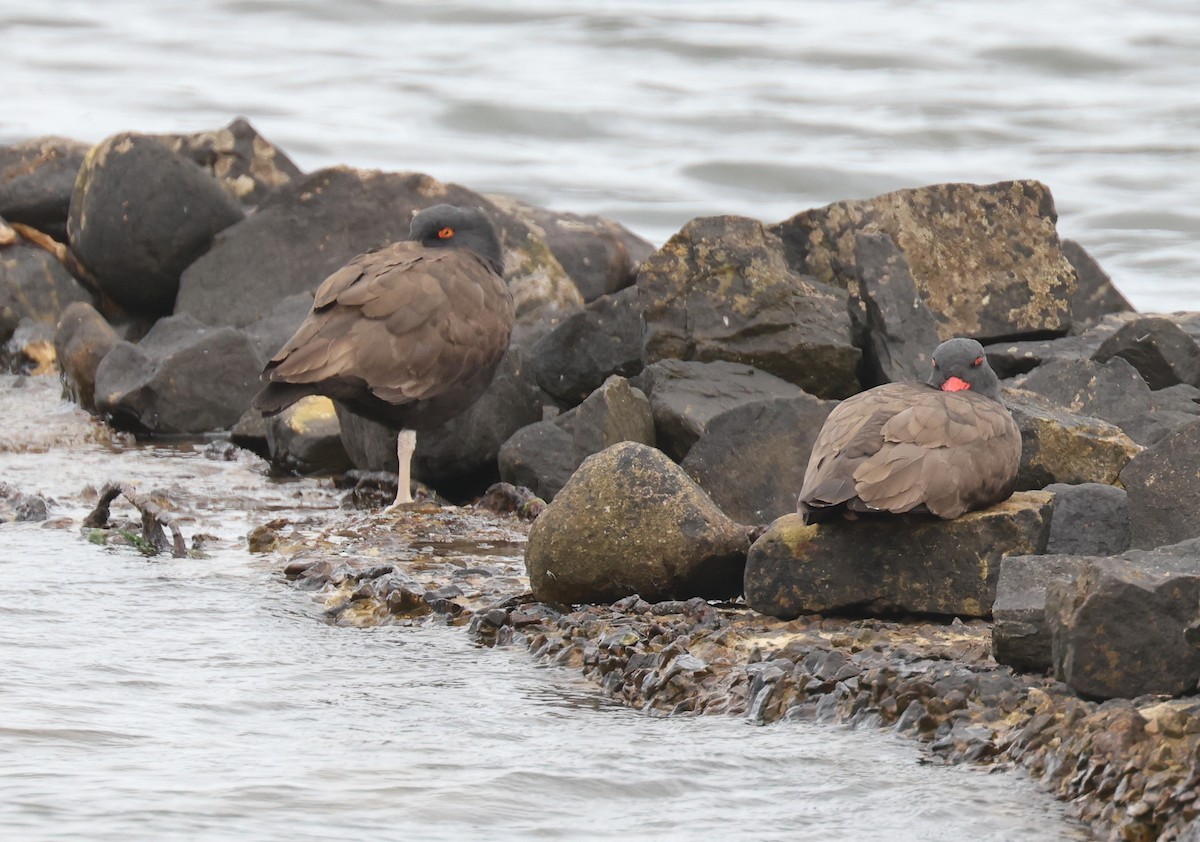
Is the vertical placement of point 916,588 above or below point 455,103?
below

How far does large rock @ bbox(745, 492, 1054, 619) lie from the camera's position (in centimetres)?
550

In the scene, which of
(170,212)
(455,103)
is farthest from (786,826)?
(455,103)

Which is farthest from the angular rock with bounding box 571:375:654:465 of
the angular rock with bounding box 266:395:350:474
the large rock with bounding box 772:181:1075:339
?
the large rock with bounding box 772:181:1075:339

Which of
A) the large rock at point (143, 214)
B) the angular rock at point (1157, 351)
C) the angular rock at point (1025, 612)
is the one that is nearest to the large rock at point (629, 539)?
the angular rock at point (1025, 612)

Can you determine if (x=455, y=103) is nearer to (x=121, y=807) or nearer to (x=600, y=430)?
(x=600, y=430)

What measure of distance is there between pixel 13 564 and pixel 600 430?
239cm

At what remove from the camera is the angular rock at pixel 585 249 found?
1120 centimetres

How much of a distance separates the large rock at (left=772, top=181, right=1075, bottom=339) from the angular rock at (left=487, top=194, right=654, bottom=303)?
2.34 metres

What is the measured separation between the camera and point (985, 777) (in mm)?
4430

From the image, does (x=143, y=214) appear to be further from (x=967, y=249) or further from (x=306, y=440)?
(x=967, y=249)

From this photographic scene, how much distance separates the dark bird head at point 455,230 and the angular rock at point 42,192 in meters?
3.97

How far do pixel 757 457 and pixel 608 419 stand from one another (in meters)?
0.68

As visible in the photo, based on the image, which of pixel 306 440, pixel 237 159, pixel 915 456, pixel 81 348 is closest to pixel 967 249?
pixel 306 440

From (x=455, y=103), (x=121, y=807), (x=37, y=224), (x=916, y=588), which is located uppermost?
(x=455, y=103)
